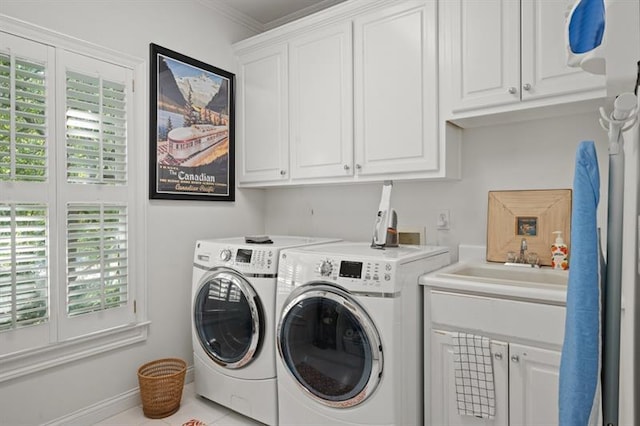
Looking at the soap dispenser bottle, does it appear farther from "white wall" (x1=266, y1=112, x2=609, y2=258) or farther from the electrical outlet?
the electrical outlet

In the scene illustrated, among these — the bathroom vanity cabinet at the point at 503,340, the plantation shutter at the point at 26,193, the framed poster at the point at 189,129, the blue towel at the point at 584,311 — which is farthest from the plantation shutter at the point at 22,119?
the blue towel at the point at 584,311

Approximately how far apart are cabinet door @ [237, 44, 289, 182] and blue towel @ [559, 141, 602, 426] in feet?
7.30

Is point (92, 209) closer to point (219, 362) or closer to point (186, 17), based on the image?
point (219, 362)

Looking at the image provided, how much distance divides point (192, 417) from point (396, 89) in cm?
226

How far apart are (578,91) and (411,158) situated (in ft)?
2.69

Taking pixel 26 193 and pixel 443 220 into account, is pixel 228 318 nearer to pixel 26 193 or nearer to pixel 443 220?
pixel 26 193

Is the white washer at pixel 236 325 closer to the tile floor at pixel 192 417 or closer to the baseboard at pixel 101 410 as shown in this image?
the tile floor at pixel 192 417

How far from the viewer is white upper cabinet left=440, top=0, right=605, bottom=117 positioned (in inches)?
69.2

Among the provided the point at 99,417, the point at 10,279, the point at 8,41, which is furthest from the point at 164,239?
the point at 8,41

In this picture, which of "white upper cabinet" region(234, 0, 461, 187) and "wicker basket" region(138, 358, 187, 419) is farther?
"wicker basket" region(138, 358, 187, 419)

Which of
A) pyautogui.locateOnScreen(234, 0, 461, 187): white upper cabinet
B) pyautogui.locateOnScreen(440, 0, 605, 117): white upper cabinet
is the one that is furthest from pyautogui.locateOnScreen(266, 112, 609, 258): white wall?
pyautogui.locateOnScreen(440, 0, 605, 117): white upper cabinet

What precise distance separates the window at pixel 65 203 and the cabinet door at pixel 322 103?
40.1 inches

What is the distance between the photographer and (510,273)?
2.10 m

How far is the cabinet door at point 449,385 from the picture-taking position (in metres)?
1.65
